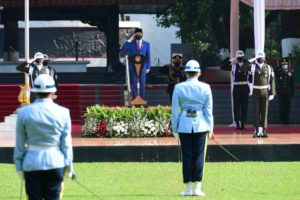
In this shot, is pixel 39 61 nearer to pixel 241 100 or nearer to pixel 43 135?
pixel 241 100

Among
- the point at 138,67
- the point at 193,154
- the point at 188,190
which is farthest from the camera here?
the point at 138,67

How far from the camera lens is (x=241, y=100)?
84.8 ft

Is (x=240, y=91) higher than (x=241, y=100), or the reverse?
(x=240, y=91)

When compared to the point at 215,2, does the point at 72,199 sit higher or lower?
lower

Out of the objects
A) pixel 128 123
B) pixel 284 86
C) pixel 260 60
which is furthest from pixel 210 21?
pixel 128 123

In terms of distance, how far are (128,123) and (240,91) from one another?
3.96 meters

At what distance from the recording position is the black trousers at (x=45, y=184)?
33.7 ft

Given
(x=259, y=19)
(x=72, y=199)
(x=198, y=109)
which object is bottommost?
(x=72, y=199)

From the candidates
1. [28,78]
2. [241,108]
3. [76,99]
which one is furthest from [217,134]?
[76,99]

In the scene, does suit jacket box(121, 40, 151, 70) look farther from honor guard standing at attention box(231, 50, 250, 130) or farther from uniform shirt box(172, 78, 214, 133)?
uniform shirt box(172, 78, 214, 133)

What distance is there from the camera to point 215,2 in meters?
40.8

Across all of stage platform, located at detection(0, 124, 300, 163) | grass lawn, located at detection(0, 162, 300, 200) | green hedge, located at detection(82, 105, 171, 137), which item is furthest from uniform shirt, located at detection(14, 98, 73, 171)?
green hedge, located at detection(82, 105, 171, 137)

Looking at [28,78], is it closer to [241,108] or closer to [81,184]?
[241,108]

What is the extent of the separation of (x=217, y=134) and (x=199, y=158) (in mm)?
9646
